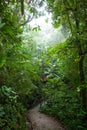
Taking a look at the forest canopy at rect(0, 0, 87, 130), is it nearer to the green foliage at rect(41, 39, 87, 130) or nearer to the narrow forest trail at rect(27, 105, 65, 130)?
the green foliage at rect(41, 39, 87, 130)

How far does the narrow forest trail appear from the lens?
7.68m

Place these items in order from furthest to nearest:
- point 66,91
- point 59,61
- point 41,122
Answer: point 66,91, point 41,122, point 59,61

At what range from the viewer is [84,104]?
676 cm

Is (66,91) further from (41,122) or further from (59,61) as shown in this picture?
(59,61)

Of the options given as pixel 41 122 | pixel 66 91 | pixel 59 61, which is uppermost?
pixel 59 61

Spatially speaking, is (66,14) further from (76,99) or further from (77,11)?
(76,99)

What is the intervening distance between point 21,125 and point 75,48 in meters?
2.72

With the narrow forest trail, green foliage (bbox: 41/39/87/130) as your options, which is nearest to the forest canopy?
green foliage (bbox: 41/39/87/130)

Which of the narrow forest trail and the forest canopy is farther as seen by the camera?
the narrow forest trail

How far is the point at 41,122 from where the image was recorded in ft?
27.4

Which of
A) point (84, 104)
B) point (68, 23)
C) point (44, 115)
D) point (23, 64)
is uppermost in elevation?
point (68, 23)

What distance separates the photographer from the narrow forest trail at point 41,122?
7683 millimetres

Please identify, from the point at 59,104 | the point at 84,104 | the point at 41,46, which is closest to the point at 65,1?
the point at 84,104

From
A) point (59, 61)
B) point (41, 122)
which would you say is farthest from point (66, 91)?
point (59, 61)
